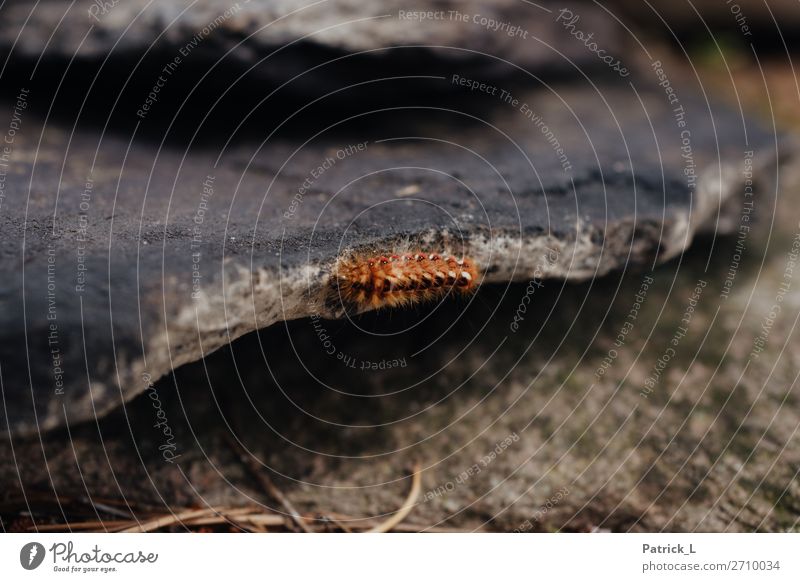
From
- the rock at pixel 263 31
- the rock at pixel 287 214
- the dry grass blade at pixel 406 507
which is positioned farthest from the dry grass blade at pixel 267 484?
the rock at pixel 263 31

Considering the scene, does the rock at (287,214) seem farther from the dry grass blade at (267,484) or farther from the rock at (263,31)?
the dry grass blade at (267,484)

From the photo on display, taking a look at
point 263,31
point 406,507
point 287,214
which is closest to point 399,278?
point 287,214

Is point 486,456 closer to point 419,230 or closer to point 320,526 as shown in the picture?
point 320,526

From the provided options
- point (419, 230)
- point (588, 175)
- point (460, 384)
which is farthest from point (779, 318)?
point (419, 230)
